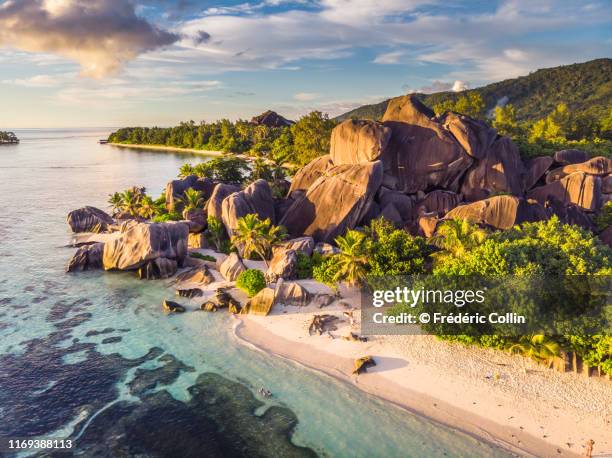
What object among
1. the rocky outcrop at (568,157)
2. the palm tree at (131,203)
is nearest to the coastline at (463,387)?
the palm tree at (131,203)

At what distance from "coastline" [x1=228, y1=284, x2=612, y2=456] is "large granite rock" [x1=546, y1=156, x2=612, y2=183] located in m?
38.3

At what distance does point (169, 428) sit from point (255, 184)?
3144 centimetres

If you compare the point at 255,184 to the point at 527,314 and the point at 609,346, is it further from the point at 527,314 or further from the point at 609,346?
the point at 609,346

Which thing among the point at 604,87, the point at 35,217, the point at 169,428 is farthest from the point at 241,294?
the point at 604,87

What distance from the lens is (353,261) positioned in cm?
3228

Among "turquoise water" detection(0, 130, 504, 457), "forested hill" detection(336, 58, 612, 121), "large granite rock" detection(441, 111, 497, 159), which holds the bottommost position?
"turquoise water" detection(0, 130, 504, 457)

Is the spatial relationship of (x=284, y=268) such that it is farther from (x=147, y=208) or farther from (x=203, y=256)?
(x=147, y=208)

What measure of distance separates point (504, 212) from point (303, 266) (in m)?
19.8

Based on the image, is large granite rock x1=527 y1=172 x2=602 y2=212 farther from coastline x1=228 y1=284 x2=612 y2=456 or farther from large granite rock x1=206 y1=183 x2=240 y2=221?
large granite rock x1=206 y1=183 x2=240 y2=221

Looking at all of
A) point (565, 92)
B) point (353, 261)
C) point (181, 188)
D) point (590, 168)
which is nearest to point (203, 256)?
point (353, 261)

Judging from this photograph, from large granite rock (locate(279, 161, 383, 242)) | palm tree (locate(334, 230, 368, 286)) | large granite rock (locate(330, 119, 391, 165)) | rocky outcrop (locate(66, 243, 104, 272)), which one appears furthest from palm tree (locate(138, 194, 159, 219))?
palm tree (locate(334, 230, 368, 286))

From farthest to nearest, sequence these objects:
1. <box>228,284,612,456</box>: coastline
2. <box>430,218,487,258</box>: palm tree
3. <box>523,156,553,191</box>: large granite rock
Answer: <box>523,156,553,191</box>: large granite rock → <box>430,218,487,258</box>: palm tree → <box>228,284,612,456</box>: coastline

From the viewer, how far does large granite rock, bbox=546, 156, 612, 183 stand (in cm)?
5206

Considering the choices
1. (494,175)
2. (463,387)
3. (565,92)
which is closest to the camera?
(463,387)
